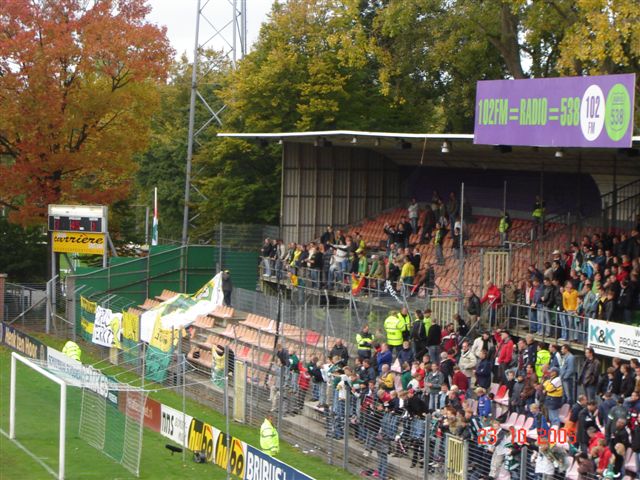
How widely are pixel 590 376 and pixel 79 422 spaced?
11.9 m

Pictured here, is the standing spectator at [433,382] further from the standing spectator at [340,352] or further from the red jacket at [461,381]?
the standing spectator at [340,352]

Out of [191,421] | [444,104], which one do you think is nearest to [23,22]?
[444,104]

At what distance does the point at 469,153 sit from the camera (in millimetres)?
34562

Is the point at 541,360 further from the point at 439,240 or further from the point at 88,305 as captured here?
the point at 88,305

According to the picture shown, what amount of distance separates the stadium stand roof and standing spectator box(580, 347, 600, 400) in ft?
15.6

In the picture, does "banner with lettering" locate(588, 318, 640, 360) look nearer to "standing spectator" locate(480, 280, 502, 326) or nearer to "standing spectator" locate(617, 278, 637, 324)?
"standing spectator" locate(617, 278, 637, 324)

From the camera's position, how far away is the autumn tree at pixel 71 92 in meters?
40.1

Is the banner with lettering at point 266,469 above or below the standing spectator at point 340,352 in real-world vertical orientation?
below

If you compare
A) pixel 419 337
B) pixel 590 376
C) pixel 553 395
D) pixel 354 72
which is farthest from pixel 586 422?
pixel 354 72

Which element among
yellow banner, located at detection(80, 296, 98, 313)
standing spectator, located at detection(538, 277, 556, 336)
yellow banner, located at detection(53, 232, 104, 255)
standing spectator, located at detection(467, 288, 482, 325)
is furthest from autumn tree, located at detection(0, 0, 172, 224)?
standing spectator, located at detection(538, 277, 556, 336)

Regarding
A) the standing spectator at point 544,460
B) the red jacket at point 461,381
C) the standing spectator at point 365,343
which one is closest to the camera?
the standing spectator at point 544,460

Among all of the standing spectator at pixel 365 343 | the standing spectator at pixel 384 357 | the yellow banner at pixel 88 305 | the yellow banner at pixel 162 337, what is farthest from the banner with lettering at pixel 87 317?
the standing spectator at pixel 384 357

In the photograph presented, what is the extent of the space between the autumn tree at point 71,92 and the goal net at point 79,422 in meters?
13.8

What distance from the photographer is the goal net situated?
75.5 ft
